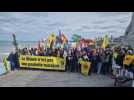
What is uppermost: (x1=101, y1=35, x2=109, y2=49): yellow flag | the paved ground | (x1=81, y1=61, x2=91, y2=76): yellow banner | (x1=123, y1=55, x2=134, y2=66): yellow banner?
(x1=101, y1=35, x2=109, y2=49): yellow flag

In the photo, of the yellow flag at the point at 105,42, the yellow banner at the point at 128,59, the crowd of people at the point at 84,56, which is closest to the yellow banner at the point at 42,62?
the crowd of people at the point at 84,56

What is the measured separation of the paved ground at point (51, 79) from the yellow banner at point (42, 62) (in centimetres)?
8

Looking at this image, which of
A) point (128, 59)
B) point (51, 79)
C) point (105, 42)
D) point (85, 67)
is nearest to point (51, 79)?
point (51, 79)

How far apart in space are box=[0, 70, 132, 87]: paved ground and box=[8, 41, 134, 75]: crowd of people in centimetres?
8

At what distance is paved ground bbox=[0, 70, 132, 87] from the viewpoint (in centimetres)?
440

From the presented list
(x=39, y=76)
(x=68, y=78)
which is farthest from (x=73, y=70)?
(x=39, y=76)

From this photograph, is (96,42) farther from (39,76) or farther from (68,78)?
(39,76)

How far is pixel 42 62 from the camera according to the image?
14.5 feet

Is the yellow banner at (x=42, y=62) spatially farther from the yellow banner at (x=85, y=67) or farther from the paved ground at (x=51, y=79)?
the yellow banner at (x=85, y=67)

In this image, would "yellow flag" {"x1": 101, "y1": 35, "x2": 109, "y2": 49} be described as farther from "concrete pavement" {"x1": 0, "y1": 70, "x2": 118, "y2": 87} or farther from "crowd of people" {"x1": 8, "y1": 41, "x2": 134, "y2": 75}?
"concrete pavement" {"x1": 0, "y1": 70, "x2": 118, "y2": 87}

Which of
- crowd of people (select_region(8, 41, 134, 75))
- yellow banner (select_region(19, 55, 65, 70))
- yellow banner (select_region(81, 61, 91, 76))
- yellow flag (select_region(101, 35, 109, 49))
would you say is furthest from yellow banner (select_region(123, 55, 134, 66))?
yellow banner (select_region(19, 55, 65, 70))

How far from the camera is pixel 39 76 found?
14.5 ft

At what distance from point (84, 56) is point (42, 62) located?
554 mm
